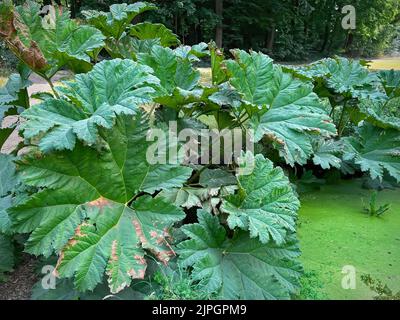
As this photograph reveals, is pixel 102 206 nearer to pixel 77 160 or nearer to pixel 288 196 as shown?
pixel 77 160

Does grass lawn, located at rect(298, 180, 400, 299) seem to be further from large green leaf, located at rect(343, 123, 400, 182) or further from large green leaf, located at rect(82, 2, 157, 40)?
large green leaf, located at rect(82, 2, 157, 40)

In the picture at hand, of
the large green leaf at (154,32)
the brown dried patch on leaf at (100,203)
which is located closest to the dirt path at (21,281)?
the brown dried patch on leaf at (100,203)

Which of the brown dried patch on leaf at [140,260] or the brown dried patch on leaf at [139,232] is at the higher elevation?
the brown dried patch on leaf at [139,232]

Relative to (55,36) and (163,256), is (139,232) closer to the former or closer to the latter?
(163,256)

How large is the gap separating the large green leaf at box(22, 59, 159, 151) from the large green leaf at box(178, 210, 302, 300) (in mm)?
570

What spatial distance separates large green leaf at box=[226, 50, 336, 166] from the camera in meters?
2.04

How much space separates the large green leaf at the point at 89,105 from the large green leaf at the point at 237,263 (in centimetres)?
57

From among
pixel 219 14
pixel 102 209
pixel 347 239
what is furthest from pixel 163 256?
pixel 219 14

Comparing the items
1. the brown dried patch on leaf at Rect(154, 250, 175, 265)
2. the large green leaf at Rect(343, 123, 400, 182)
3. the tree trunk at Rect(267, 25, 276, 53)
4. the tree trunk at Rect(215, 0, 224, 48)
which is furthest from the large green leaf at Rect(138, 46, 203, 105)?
the tree trunk at Rect(267, 25, 276, 53)

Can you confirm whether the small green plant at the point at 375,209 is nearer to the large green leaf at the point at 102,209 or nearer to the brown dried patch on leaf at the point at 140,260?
the large green leaf at the point at 102,209

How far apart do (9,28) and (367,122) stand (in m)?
2.30

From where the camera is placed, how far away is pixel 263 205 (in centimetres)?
184

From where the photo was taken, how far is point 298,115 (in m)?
2.13

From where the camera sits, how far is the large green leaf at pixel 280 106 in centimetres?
204
